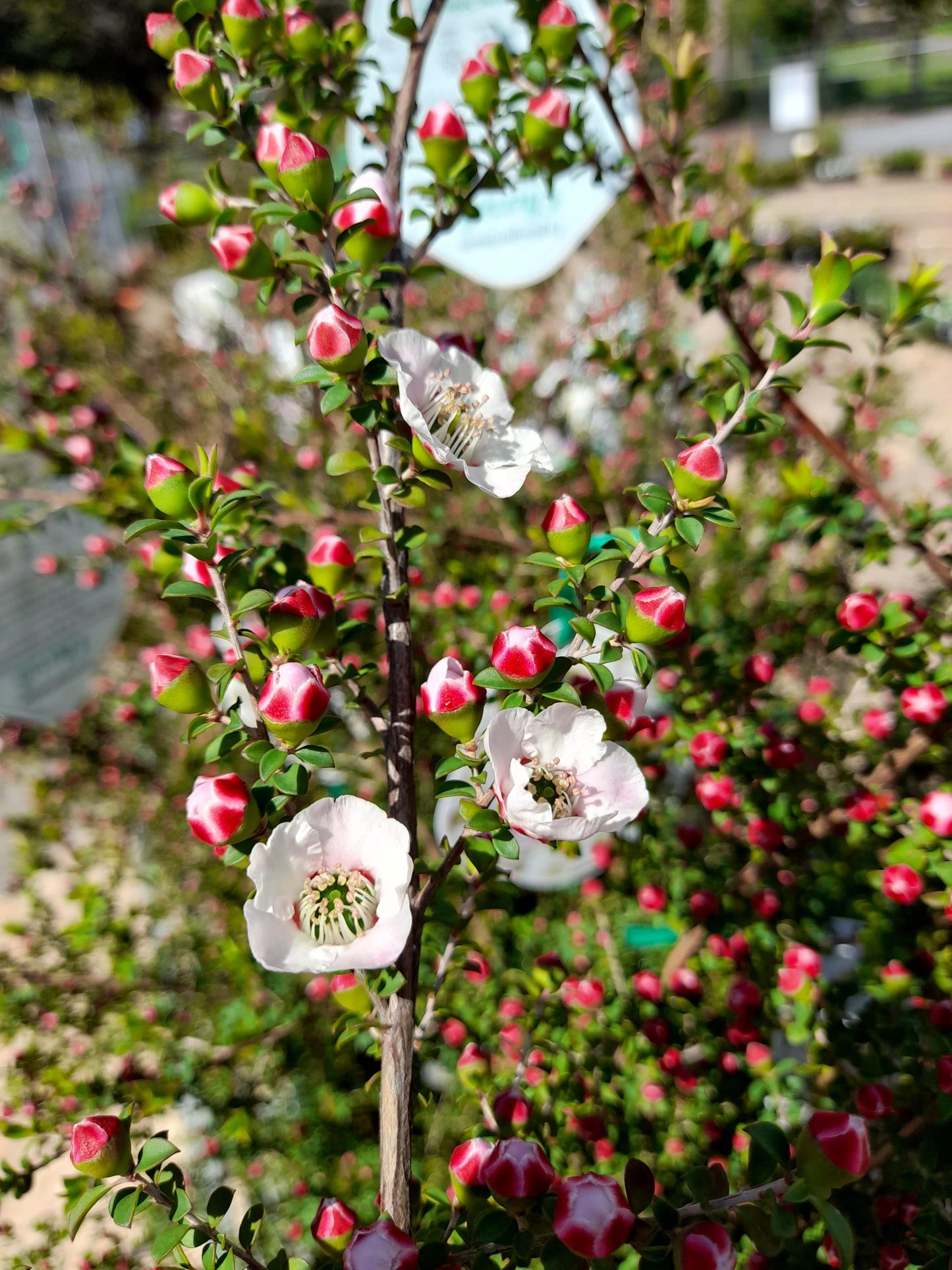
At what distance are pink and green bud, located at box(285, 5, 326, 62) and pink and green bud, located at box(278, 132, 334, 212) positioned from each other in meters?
0.27

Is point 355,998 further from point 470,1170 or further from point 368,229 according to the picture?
point 368,229

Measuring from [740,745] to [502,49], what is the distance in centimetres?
90

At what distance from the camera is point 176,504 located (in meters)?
0.68

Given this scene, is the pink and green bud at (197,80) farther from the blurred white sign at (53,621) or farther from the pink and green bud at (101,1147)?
the blurred white sign at (53,621)

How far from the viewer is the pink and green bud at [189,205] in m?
0.82

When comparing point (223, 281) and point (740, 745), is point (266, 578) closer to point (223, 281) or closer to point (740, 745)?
point (740, 745)

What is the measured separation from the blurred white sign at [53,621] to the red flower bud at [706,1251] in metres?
1.59

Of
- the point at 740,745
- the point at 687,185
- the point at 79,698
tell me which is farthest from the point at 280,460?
the point at 740,745

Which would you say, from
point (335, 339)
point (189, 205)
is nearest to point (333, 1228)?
point (335, 339)

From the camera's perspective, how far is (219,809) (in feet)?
1.93

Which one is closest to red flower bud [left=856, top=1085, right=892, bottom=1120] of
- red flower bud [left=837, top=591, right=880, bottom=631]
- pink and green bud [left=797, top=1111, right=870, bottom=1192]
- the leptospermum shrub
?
the leptospermum shrub

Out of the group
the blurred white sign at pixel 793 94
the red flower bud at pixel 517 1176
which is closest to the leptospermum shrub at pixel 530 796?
the red flower bud at pixel 517 1176

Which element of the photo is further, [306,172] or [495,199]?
[495,199]

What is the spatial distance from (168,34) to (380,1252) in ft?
3.59
